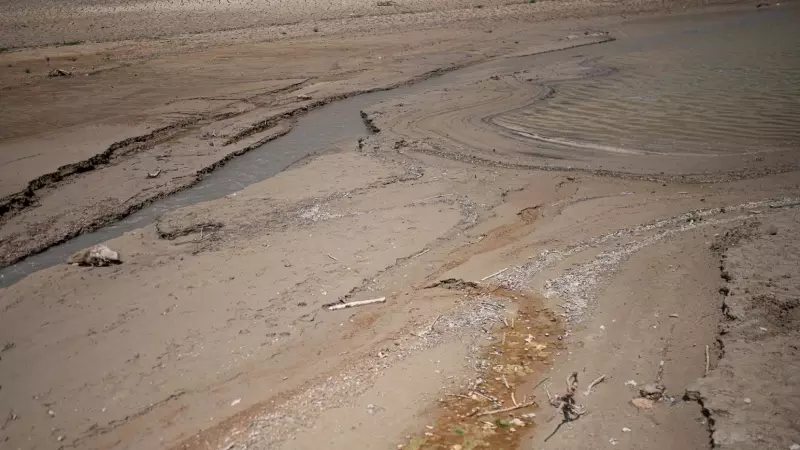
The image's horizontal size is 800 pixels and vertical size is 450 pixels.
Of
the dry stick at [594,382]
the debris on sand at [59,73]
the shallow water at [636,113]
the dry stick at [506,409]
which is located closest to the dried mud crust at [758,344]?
the dry stick at [594,382]

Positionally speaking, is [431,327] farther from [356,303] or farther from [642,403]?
[642,403]

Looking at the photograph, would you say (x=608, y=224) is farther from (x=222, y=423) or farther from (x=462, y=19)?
(x=462, y=19)

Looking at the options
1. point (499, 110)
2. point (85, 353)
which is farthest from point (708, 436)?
point (499, 110)

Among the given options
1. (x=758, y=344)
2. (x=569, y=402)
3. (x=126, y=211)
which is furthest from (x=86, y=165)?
(x=758, y=344)

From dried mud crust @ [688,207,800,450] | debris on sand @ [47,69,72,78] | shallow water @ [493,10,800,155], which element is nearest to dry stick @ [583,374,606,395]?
dried mud crust @ [688,207,800,450]

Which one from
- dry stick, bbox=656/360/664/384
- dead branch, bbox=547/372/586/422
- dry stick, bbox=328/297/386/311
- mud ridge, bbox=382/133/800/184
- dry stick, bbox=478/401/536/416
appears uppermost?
mud ridge, bbox=382/133/800/184

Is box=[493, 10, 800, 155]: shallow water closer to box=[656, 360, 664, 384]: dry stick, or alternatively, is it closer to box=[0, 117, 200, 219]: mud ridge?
box=[656, 360, 664, 384]: dry stick
